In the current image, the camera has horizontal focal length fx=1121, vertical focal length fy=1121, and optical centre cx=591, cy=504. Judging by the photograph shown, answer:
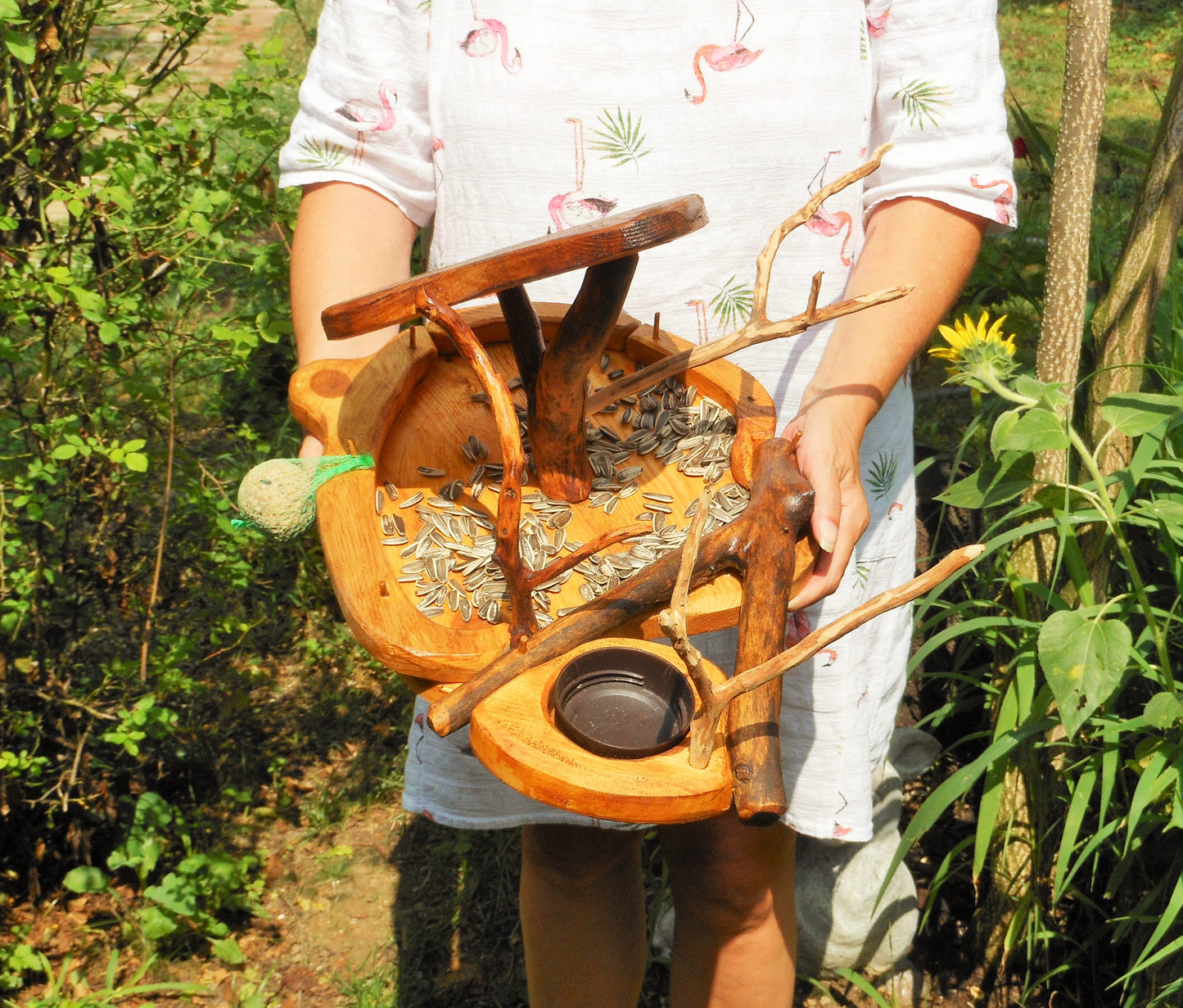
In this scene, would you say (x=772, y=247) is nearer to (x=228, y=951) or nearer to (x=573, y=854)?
(x=573, y=854)

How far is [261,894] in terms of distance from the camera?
2480mm

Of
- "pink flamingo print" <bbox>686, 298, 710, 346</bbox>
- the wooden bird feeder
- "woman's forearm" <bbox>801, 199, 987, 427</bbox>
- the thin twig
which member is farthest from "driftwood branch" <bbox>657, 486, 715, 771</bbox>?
the thin twig

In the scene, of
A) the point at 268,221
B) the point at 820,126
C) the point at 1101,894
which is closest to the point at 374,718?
the point at 268,221

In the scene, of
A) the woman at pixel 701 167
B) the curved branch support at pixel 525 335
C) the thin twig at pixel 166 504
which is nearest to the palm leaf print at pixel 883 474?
the woman at pixel 701 167

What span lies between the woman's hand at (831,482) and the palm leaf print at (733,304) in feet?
0.69

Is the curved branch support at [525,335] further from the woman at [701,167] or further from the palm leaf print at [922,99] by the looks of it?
the palm leaf print at [922,99]

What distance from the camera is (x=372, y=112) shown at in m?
1.51

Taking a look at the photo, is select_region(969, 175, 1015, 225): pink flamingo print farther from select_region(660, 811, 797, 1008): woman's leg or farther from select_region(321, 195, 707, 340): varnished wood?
select_region(660, 811, 797, 1008): woman's leg

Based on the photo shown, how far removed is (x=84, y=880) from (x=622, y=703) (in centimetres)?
168

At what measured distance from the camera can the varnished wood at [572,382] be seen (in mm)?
1151

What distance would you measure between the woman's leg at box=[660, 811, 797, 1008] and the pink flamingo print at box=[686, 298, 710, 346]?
663 mm

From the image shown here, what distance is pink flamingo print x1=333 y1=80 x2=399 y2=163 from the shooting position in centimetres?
150

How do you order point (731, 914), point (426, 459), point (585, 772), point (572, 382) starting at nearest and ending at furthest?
point (585, 772)
point (572, 382)
point (426, 459)
point (731, 914)

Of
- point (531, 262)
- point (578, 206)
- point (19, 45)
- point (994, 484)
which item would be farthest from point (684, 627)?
point (19, 45)
